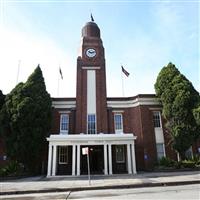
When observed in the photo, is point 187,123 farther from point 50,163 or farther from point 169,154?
point 50,163

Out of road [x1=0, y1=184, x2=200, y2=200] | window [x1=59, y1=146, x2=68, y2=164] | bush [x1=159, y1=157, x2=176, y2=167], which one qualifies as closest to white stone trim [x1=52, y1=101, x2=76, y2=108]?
window [x1=59, y1=146, x2=68, y2=164]

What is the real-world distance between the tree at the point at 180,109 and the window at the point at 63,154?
1161cm

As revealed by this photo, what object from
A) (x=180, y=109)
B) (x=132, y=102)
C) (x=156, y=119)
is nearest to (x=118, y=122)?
(x=132, y=102)

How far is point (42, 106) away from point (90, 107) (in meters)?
6.01

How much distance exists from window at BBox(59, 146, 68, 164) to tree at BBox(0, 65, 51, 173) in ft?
6.92

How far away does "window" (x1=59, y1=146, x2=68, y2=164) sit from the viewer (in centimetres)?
2358

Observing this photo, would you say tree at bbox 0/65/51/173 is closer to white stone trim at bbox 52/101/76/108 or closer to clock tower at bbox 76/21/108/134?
white stone trim at bbox 52/101/76/108

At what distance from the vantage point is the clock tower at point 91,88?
2548cm

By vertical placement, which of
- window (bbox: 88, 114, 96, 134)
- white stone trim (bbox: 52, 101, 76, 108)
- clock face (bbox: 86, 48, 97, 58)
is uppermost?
clock face (bbox: 86, 48, 97, 58)

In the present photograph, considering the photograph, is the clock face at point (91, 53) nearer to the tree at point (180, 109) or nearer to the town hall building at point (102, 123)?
the town hall building at point (102, 123)

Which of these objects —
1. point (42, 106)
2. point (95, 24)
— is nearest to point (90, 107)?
point (42, 106)

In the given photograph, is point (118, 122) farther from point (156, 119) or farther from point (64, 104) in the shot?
point (64, 104)

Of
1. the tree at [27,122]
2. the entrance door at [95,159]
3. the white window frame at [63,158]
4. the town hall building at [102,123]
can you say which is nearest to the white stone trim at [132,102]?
the town hall building at [102,123]

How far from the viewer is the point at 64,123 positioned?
26.1 metres
